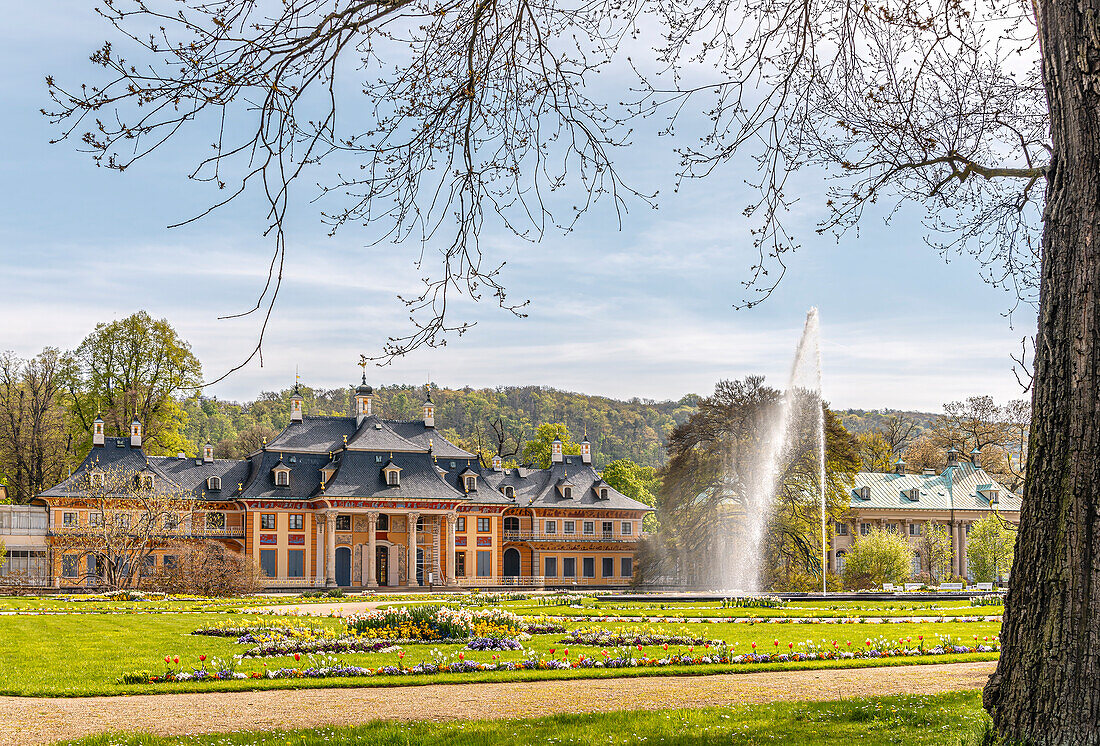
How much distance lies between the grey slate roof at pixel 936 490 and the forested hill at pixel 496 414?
33986mm

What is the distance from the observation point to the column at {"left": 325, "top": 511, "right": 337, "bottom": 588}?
1903 inches

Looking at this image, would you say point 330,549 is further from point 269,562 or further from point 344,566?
point 269,562

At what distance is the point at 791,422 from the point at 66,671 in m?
30.3

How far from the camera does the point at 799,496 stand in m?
38.8

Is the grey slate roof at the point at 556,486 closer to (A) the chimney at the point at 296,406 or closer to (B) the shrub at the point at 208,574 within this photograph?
(A) the chimney at the point at 296,406

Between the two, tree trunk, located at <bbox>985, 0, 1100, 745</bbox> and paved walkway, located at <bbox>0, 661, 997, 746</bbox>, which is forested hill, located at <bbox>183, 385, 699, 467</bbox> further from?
tree trunk, located at <bbox>985, 0, 1100, 745</bbox>

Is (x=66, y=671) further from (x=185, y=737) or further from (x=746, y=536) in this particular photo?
(x=746, y=536)

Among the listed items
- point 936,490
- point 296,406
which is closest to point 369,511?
point 296,406

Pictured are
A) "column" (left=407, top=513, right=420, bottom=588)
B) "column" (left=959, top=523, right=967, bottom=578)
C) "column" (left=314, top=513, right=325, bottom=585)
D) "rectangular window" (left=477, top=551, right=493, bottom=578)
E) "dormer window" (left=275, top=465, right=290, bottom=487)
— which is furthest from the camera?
"column" (left=959, top=523, right=967, bottom=578)

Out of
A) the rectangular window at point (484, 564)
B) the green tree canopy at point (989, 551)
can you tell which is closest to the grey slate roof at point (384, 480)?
the rectangular window at point (484, 564)

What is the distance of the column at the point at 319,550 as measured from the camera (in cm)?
4859

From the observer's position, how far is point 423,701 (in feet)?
31.7

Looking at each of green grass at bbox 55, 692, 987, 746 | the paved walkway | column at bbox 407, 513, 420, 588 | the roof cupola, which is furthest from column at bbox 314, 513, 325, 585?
green grass at bbox 55, 692, 987, 746

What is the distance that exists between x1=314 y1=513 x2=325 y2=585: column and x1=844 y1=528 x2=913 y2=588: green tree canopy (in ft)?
79.2
